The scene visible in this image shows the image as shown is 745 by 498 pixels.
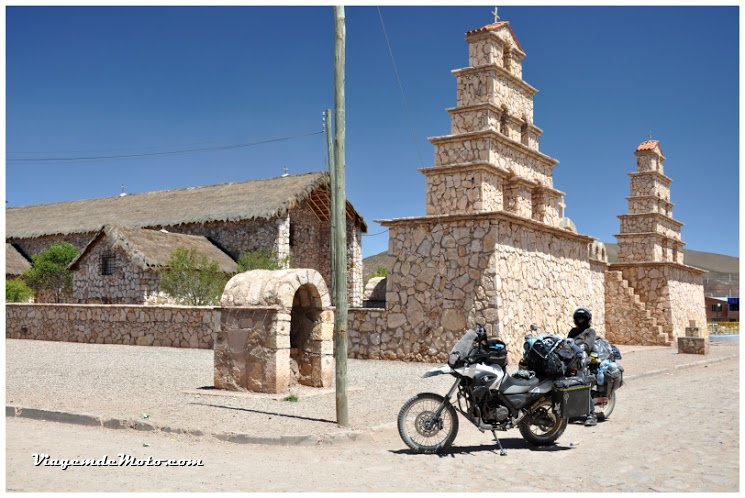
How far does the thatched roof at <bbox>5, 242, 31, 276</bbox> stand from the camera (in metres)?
36.4

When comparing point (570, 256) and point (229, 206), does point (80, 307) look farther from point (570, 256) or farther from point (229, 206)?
point (570, 256)

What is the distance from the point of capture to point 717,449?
23.9 ft

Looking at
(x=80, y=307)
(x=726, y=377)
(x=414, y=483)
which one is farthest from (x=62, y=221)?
(x=414, y=483)

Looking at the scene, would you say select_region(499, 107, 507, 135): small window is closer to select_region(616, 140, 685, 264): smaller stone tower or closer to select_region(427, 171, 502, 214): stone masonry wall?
select_region(427, 171, 502, 214): stone masonry wall

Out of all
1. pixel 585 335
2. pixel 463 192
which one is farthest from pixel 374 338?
pixel 585 335

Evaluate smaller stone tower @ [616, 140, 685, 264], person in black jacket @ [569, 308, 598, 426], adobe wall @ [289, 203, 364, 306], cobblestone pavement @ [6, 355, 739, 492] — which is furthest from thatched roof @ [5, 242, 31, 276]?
person in black jacket @ [569, 308, 598, 426]

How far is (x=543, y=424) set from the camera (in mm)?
7711

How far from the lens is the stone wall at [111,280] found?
28.7 metres

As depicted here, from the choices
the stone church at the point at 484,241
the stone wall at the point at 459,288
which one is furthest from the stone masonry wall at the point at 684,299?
the stone wall at the point at 459,288

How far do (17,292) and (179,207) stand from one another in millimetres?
8578

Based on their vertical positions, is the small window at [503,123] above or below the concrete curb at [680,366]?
above

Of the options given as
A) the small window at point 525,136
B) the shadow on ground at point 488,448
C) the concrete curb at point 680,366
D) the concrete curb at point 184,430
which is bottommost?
the shadow on ground at point 488,448

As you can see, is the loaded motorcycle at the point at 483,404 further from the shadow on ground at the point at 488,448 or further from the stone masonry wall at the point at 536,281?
the stone masonry wall at the point at 536,281

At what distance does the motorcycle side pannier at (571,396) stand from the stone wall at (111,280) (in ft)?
77.2
